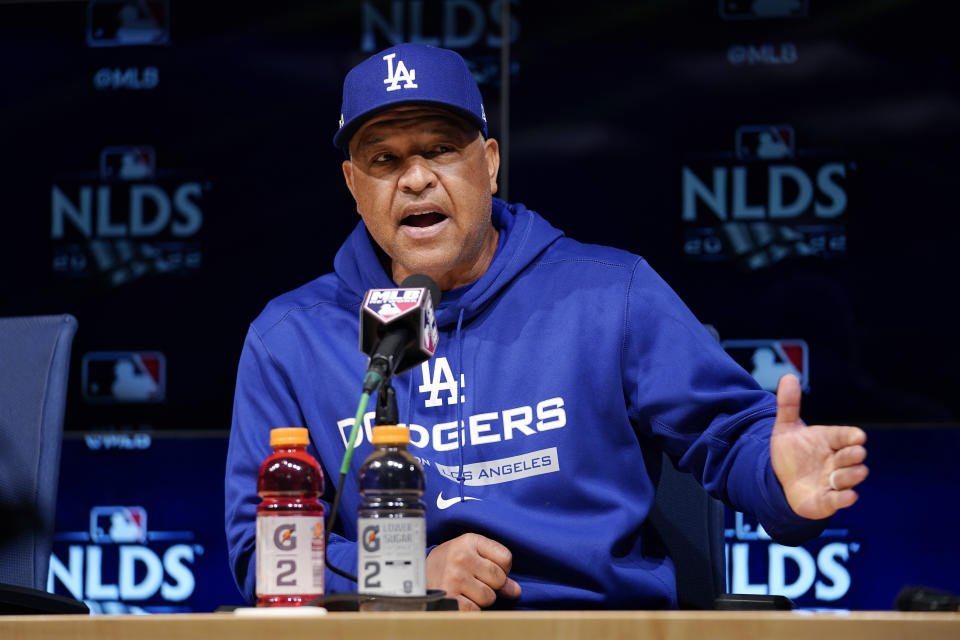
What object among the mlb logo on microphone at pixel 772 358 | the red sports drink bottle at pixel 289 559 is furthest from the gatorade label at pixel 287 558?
the mlb logo on microphone at pixel 772 358

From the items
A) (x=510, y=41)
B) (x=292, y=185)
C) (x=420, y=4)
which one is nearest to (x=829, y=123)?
(x=510, y=41)

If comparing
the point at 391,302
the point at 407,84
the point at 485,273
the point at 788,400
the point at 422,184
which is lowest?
the point at 788,400

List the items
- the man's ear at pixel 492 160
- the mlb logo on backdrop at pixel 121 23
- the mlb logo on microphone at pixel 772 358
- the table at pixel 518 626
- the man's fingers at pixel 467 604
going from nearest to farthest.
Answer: the table at pixel 518 626 → the man's fingers at pixel 467 604 → the man's ear at pixel 492 160 → the mlb logo on microphone at pixel 772 358 → the mlb logo on backdrop at pixel 121 23

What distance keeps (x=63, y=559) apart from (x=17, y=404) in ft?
4.22

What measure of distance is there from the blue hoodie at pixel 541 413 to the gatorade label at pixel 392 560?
449 mm

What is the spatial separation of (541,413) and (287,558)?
0.62 meters

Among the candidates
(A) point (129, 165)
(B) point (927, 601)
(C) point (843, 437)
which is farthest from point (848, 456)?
(A) point (129, 165)

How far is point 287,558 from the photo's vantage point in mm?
1210

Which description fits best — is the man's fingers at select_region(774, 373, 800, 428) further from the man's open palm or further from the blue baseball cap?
the blue baseball cap

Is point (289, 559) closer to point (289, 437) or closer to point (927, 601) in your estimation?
point (289, 437)

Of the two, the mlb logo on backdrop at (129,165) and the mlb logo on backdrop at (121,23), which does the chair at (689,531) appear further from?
the mlb logo on backdrop at (121,23)

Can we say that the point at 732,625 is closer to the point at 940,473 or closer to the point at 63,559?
the point at 940,473

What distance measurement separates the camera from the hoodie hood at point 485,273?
186cm

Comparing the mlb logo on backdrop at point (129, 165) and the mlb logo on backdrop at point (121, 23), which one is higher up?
the mlb logo on backdrop at point (121, 23)
